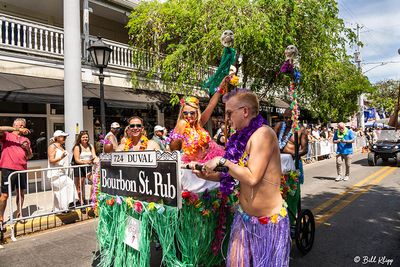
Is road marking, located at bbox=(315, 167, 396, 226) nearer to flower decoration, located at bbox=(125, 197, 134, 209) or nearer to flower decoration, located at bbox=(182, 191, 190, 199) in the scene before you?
flower decoration, located at bbox=(182, 191, 190, 199)

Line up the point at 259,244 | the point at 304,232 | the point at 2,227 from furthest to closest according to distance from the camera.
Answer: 1. the point at 2,227
2. the point at 304,232
3. the point at 259,244

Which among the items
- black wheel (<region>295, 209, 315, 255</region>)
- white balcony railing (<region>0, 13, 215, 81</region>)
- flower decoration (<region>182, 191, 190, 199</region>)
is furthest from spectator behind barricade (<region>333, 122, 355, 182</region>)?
flower decoration (<region>182, 191, 190, 199</region>)

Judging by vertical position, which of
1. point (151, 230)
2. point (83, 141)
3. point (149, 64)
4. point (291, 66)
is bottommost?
point (151, 230)

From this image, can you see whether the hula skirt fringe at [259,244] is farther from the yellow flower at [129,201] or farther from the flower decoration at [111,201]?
the flower decoration at [111,201]

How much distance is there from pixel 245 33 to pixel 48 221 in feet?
24.7

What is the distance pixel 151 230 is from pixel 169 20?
1053 centimetres

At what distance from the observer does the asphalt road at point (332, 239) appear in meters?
4.15

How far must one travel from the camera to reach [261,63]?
40.0 feet

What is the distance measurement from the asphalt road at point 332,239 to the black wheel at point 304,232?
97 mm

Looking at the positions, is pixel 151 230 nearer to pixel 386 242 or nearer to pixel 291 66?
pixel 291 66

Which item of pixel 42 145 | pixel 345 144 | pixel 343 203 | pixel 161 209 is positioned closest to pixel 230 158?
pixel 161 209

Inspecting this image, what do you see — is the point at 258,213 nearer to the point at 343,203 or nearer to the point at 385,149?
the point at 343,203

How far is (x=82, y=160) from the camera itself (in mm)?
6953

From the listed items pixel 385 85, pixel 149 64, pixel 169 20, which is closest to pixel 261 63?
pixel 169 20
